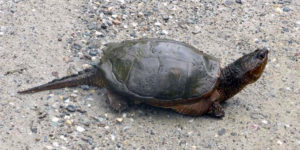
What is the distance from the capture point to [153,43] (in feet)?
14.3

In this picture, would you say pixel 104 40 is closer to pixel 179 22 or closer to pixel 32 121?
pixel 179 22

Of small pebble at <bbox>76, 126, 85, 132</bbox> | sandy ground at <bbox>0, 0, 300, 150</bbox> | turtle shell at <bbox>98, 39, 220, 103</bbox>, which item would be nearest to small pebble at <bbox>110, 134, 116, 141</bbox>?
sandy ground at <bbox>0, 0, 300, 150</bbox>

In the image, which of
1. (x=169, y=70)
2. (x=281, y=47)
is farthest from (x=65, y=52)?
(x=281, y=47)

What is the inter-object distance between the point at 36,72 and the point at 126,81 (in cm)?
118

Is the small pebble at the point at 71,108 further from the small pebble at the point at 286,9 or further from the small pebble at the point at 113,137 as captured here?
the small pebble at the point at 286,9

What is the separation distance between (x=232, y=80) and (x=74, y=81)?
1666mm

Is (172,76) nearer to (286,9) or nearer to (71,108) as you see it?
(71,108)

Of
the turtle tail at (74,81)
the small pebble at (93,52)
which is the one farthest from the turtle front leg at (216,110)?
the small pebble at (93,52)

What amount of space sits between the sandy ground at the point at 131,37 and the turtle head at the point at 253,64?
1.37 feet

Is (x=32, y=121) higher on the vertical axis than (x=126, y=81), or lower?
lower

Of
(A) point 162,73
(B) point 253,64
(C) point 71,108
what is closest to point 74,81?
(C) point 71,108

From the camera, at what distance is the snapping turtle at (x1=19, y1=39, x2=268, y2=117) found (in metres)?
4.17

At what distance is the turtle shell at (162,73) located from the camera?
4.16m

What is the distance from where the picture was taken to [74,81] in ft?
15.1
